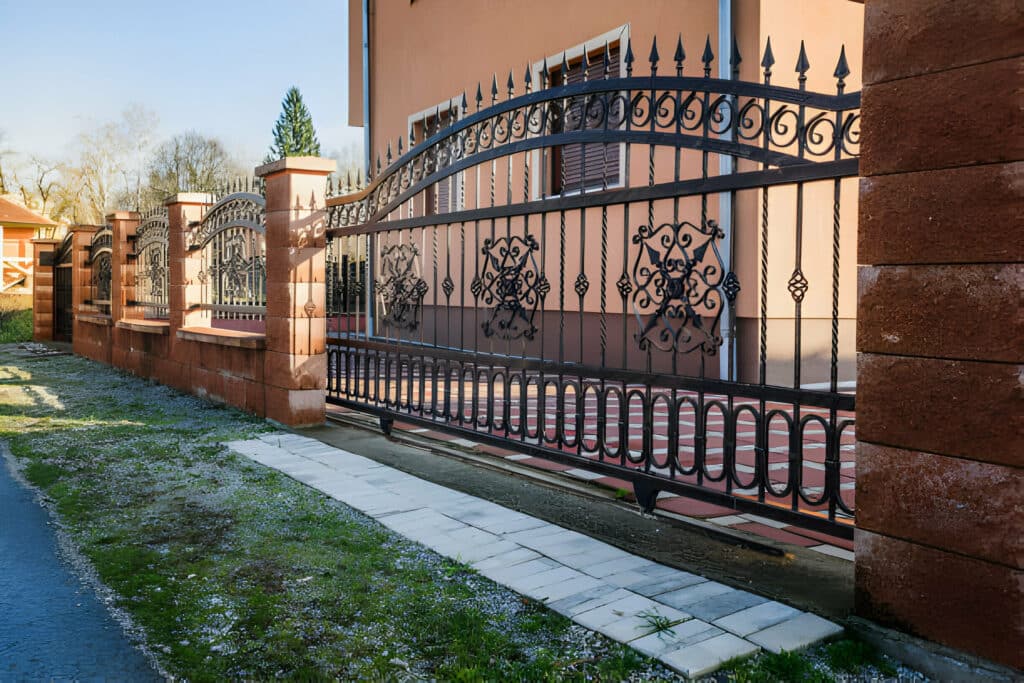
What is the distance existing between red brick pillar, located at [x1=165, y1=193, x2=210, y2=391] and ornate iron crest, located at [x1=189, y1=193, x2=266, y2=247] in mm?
195

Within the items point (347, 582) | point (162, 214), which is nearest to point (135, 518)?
point (347, 582)

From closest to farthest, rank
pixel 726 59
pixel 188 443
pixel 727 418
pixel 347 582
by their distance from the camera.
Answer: pixel 347 582 → pixel 727 418 → pixel 188 443 → pixel 726 59

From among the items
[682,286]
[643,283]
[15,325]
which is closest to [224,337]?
[643,283]

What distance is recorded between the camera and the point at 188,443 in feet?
22.5

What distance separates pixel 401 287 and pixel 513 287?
1741 millimetres

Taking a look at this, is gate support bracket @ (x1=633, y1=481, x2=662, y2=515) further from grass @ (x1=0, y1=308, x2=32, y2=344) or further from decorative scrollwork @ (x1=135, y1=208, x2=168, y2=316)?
grass @ (x1=0, y1=308, x2=32, y2=344)

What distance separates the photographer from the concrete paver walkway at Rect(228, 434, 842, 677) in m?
3.00

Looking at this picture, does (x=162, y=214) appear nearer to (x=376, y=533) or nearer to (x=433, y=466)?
(x=433, y=466)

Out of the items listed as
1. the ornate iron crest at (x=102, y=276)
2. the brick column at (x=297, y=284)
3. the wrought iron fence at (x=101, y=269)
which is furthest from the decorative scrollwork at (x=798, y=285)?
the ornate iron crest at (x=102, y=276)

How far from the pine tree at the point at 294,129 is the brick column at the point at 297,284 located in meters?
50.4

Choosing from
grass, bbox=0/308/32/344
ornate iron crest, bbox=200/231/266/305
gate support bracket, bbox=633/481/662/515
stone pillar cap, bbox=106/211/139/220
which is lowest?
gate support bracket, bbox=633/481/662/515

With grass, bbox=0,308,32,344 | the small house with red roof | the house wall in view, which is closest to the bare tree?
the small house with red roof

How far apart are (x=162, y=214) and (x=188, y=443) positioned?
20.4 feet

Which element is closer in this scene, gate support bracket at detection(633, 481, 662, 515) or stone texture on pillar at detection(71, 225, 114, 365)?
gate support bracket at detection(633, 481, 662, 515)
